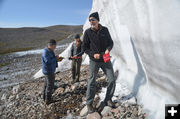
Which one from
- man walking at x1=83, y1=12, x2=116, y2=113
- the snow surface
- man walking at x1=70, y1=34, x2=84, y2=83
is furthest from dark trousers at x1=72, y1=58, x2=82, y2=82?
man walking at x1=83, y1=12, x2=116, y2=113

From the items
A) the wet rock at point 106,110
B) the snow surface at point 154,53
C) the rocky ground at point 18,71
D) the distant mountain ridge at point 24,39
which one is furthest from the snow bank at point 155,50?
the distant mountain ridge at point 24,39

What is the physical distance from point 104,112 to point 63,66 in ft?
19.5

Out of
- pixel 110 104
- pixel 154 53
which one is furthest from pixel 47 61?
pixel 154 53

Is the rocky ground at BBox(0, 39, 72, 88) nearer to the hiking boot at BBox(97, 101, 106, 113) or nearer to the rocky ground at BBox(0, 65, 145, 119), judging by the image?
the rocky ground at BBox(0, 65, 145, 119)

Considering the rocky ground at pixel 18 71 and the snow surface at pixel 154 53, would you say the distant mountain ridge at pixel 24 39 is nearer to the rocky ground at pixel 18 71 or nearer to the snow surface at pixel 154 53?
Result: the rocky ground at pixel 18 71

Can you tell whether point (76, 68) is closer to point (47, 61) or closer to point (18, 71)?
point (47, 61)

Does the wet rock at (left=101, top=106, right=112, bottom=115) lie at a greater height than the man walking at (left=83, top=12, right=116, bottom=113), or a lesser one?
lesser

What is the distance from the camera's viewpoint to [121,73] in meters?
4.67

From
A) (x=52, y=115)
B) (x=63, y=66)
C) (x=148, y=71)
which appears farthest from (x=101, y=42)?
(x=63, y=66)

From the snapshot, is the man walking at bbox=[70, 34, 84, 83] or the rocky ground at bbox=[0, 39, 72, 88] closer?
the man walking at bbox=[70, 34, 84, 83]

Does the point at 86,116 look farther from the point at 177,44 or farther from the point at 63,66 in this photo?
the point at 63,66

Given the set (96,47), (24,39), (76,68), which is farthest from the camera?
(24,39)

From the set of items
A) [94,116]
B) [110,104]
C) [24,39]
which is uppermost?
[24,39]

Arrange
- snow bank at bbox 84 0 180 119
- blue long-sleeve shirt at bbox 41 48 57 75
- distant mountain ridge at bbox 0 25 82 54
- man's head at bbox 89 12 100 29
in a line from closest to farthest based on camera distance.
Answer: snow bank at bbox 84 0 180 119 < man's head at bbox 89 12 100 29 < blue long-sleeve shirt at bbox 41 48 57 75 < distant mountain ridge at bbox 0 25 82 54
